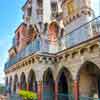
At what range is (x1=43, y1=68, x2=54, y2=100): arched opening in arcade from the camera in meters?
17.1

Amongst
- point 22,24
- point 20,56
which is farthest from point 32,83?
point 22,24

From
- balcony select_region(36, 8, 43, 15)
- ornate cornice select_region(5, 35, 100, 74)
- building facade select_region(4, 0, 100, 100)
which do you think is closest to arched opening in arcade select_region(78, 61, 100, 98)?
building facade select_region(4, 0, 100, 100)

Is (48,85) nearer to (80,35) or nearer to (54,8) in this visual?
(80,35)

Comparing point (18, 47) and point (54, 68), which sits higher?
point (18, 47)

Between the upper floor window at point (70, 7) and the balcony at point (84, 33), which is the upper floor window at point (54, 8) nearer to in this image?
the upper floor window at point (70, 7)

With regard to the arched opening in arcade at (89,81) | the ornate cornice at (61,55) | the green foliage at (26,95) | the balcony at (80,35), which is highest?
the balcony at (80,35)

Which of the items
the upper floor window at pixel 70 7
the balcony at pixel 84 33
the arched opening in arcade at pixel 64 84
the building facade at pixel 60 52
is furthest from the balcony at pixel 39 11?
the arched opening in arcade at pixel 64 84

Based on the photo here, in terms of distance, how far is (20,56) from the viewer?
20.3 meters

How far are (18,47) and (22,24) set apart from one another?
3.03m

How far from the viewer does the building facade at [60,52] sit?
1399cm

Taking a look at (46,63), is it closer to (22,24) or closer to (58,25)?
(58,25)

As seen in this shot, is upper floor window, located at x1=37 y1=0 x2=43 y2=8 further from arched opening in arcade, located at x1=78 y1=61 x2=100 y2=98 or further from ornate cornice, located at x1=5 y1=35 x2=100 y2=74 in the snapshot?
arched opening in arcade, located at x1=78 y1=61 x2=100 y2=98

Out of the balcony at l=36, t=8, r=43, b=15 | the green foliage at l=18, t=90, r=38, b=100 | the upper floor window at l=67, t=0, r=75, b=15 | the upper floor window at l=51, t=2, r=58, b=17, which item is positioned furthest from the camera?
→ the balcony at l=36, t=8, r=43, b=15

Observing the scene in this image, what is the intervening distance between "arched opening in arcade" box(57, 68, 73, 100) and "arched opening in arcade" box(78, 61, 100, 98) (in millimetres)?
1432
